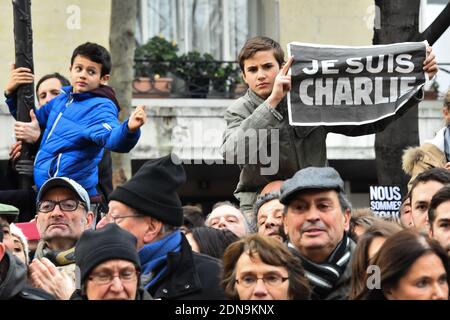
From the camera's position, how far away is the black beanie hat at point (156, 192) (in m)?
8.05

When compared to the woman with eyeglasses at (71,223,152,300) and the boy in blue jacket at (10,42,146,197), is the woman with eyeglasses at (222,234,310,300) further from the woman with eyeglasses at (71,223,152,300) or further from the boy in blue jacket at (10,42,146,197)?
the boy in blue jacket at (10,42,146,197)

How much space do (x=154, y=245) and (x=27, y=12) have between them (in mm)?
3300

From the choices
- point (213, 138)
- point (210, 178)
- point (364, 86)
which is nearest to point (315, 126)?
point (364, 86)

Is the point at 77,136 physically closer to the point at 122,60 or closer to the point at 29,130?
the point at 29,130

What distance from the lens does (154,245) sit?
7973 mm

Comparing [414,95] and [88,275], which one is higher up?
[414,95]

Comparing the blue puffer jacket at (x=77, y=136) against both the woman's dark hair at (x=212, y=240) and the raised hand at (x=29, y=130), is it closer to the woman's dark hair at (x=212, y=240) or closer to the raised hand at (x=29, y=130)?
the raised hand at (x=29, y=130)

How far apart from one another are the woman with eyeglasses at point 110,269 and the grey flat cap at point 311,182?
1.05m

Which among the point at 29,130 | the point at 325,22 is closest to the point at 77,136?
the point at 29,130

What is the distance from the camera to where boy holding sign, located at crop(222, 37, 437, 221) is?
9188 millimetres

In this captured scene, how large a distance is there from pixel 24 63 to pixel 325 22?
42.9 feet

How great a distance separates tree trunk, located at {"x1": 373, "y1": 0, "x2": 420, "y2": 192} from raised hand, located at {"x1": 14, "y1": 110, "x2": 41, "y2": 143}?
403 centimetres

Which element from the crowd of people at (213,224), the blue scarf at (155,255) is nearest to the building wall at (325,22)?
the crowd of people at (213,224)

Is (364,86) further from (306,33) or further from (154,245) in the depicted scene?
(306,33)
